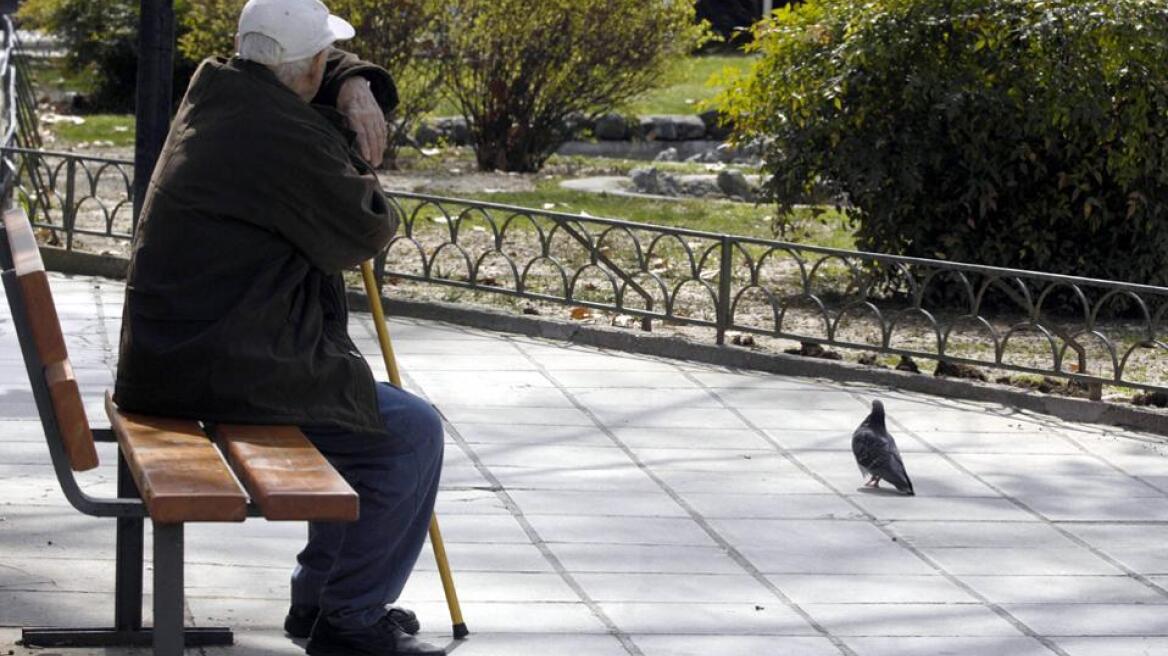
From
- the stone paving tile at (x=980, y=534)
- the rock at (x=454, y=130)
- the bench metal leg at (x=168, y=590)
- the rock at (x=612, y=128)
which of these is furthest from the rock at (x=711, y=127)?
the bench metal leg at (x=168, y=590)

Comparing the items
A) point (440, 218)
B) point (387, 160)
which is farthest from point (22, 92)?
point (440, 218)

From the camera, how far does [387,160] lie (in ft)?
53.9

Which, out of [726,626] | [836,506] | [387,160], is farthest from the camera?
[387,160]

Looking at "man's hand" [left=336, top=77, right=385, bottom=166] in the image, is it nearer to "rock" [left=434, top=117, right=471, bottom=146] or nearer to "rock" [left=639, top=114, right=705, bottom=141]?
"rock" [left=434, top=117, right=471, bottom=146]

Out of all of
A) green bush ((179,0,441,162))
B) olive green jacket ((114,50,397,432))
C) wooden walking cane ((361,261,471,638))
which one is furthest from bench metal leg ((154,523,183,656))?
green bush ((179,0,441,162))

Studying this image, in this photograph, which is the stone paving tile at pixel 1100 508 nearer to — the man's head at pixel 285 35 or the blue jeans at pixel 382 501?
the blue jeans at pixel 382 501

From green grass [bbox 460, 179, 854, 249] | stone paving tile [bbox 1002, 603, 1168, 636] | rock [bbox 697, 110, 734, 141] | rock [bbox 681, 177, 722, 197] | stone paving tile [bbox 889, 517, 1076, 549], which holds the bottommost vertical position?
stone paving tile [bbox 1002, 603, 1168, 636]

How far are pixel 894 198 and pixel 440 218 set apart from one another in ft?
11.4

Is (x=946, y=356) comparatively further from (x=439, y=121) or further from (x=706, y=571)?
(x=439, y=121)

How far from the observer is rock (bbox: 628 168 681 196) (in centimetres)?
1571

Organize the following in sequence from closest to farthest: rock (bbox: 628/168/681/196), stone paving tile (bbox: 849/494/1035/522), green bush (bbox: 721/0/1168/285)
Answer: stone paving tile (bbox: 849/494/1035/522) < green bush (bbox: 721/0/1168/285) < rock (bbox: 628/168/681/196)

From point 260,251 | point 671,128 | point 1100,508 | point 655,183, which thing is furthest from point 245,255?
point 671,128

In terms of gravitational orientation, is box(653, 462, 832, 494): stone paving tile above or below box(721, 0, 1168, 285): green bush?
below

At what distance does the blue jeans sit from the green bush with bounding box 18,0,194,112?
666 inches
